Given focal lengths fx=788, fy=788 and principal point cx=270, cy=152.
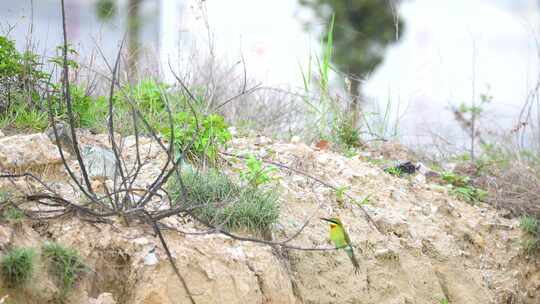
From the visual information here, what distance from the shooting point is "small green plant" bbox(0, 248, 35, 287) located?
3598mm

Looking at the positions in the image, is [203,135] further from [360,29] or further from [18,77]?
[360,29]

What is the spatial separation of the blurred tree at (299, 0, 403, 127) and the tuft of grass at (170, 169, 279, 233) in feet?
30.7

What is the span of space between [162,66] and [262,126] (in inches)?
43.4

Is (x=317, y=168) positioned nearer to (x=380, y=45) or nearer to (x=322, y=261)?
(x=322, y=261)

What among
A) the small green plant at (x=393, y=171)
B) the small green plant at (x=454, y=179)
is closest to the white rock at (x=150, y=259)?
the small green plant at (x=393, y=171)

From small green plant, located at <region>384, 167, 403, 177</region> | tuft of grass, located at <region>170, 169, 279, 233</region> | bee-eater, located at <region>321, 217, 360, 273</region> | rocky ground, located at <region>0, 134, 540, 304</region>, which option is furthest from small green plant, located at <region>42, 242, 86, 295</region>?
small green plant, located at <region>384, 167, 403, 177</region>

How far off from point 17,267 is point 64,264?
26cm

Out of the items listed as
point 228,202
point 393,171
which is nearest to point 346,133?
point 393,171

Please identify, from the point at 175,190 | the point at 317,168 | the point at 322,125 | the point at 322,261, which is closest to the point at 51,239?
the point at 175,190

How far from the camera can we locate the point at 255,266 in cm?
428

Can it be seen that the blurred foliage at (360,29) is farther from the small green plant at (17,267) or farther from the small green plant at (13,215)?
the small green plant at (17,267)

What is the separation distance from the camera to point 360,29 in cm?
1470

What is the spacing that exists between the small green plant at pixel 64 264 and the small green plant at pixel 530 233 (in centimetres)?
→ 360

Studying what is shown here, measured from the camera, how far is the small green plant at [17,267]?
11.8 feet
